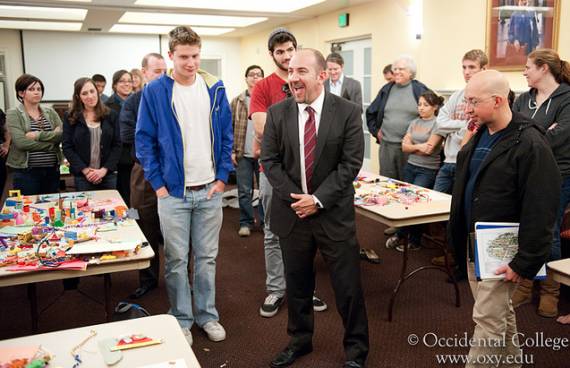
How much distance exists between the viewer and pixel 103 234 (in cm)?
254

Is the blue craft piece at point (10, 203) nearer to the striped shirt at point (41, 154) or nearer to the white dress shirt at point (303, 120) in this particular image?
the striped shirt at point (41, 154)

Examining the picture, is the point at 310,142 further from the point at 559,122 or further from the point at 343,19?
the point at 343,19

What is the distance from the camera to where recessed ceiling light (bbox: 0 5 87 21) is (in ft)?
27.3

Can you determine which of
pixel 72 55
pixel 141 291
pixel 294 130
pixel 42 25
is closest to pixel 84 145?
pixel 141 291

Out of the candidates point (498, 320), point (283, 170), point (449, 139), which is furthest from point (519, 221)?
point (449, 139)

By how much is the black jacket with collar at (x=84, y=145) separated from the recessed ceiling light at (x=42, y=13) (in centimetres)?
507

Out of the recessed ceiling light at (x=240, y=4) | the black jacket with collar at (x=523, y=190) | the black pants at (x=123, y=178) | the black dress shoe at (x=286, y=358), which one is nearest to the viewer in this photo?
the black jacket with collar at (x=523, y=190)

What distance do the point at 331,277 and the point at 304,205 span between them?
417 millimetres

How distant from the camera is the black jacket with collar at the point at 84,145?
384cm

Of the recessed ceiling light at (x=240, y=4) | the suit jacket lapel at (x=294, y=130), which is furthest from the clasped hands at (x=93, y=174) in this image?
the recessed ceiling light at (x=240, y=4)

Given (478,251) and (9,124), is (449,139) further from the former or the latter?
(9,124)

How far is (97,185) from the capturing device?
3.96m

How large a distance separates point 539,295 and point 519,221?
1.75m

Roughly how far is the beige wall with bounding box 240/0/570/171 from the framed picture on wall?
92 millimetres
